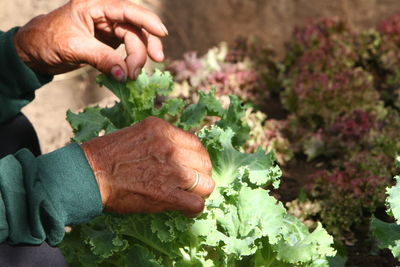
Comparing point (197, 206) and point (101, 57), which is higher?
point (101, 57)

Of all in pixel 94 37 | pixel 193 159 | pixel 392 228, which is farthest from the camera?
pixel 94 37

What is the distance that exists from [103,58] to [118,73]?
0.08m

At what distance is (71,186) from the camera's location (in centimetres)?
188

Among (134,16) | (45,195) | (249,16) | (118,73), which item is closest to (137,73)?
(118,73)

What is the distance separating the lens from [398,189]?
2.01 metres

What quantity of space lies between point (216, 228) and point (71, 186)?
0.51m

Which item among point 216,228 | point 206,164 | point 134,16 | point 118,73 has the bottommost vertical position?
point 216,228

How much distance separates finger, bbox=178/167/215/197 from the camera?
1938mm

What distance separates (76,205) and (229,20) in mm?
3207

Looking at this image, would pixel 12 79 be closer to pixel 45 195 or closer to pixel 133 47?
pixel 133 47

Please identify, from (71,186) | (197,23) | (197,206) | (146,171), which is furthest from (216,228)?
(197,23)

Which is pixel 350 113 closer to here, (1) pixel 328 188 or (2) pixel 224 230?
(1) pixel 328 188

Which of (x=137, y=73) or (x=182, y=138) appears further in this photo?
(x=137, y=73)

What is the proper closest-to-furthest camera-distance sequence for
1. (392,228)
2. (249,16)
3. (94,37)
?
(392,228)
(94,37)
(249,16)
